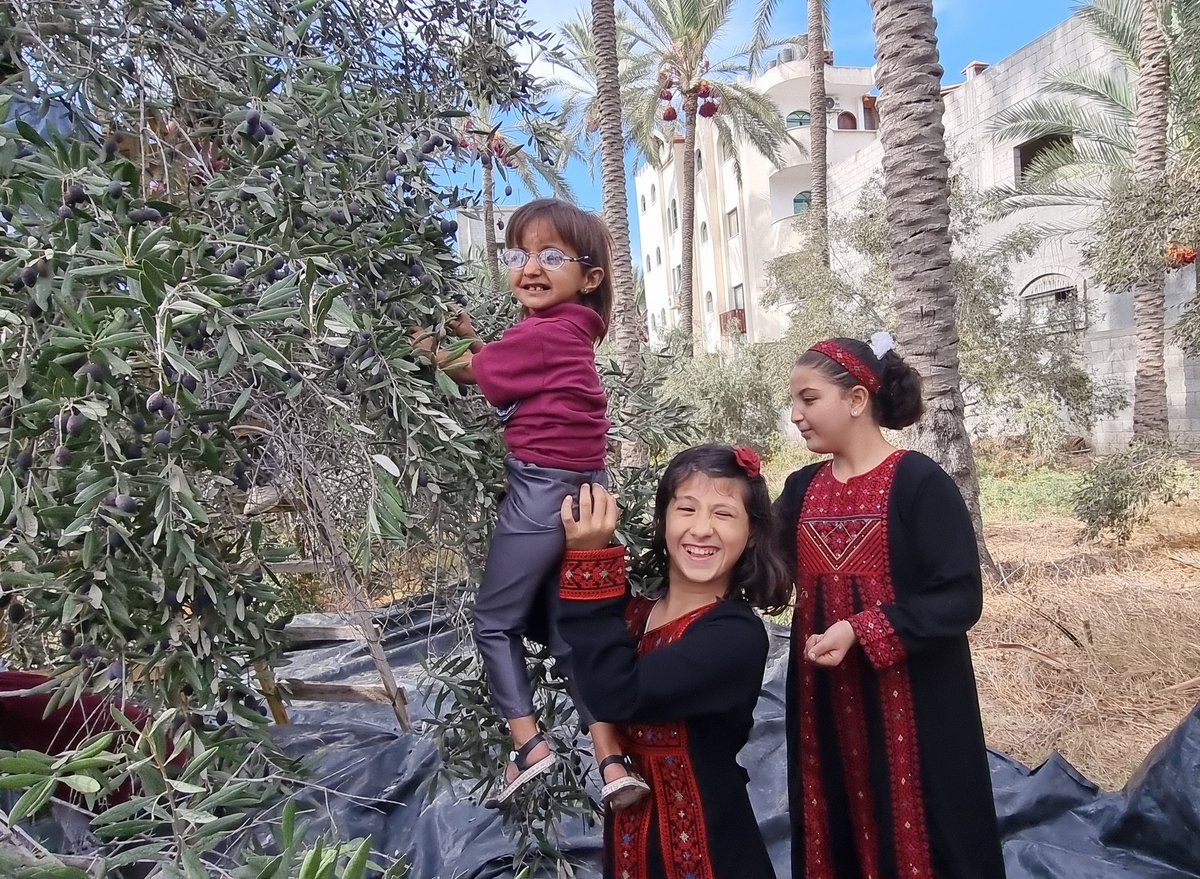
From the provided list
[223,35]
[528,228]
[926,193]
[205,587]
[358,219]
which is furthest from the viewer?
[926,193]

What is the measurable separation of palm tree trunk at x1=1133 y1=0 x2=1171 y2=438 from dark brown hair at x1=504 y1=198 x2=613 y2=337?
8.75 metres

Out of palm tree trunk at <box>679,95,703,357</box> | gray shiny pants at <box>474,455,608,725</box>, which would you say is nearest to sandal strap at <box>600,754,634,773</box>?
gray shiny pants at <box>474,455,608,725</box>

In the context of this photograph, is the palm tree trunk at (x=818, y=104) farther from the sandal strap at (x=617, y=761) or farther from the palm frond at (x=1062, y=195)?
the sandal strap at (x=617, y=761)

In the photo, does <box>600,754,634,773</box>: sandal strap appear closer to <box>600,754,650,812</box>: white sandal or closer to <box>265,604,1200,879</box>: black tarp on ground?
<box>600,754,650,812</box>: white sandal

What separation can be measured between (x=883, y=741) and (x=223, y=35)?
7.26 feet

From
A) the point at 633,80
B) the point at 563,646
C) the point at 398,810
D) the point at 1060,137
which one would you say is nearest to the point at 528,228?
the point at 563,646

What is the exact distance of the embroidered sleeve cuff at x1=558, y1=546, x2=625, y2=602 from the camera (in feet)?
5.45

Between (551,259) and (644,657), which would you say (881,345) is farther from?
(644,657)

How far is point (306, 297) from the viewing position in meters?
1.27

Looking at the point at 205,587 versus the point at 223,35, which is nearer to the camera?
the point at 205,587

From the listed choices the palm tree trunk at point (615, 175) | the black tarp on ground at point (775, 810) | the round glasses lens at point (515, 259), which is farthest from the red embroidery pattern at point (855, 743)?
the palm tree trunk at point (615, 175)

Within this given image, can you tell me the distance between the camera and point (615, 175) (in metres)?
10.3

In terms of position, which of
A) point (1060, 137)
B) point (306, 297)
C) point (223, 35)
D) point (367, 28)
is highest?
point (1060, 137)

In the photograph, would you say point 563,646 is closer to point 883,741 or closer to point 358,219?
point 883,741
